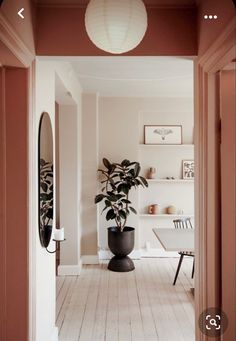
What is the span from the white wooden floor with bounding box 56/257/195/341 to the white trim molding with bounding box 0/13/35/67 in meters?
2.23

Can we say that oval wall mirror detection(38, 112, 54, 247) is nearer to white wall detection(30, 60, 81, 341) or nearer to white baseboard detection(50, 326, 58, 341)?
white wall detection(30, 60, 81, 341)

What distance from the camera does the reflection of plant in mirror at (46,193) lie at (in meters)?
2.17

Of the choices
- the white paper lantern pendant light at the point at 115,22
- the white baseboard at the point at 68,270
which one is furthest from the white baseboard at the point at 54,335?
the white paper lantern pendant light at the point at 115,22

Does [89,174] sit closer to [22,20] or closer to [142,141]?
[142,141]

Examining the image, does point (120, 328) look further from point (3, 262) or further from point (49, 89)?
point (49, 89)

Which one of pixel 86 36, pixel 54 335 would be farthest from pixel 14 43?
pixel 54 335

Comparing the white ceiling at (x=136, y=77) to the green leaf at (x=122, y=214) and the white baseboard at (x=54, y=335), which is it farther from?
the white baseboard at (x=54, y=335)

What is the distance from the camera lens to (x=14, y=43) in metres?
1.53

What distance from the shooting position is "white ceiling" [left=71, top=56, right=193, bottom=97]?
132 inches

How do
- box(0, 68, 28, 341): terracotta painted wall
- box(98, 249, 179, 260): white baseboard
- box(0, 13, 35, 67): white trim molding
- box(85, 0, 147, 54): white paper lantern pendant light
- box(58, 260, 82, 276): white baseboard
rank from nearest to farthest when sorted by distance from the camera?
1. box(85, 0, 147, 54): white paper lantern pendant light
2. box(0, 13, 35, 67): white trim molding
3. box(0, 68, 28, 341): terracotta painted wall
4. box(58, 260, 82, 276): white baseboard
5. box(98, 249, 179, 260): white baseboard

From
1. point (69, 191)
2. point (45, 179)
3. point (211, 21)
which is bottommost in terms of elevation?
point (69, 191)

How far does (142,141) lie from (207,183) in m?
3.43

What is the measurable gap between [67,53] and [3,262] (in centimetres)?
131

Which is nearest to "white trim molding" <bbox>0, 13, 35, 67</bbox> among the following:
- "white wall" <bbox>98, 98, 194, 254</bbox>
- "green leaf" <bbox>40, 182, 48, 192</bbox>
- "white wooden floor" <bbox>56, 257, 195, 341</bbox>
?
"green leaf" <bbox>40, 182, 48, 192</bbox>
